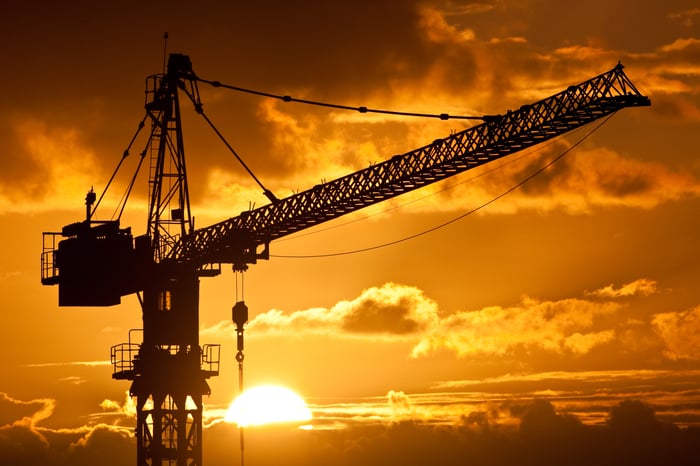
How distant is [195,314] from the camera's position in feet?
425

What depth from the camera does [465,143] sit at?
120125 mm

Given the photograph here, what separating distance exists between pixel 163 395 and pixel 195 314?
19.3 ft

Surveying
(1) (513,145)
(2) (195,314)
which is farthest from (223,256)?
(1) (513,145)

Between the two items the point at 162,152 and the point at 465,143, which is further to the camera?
the point at 162,152

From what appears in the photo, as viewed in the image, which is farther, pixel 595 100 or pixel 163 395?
pixel 163 395

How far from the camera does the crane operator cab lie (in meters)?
127

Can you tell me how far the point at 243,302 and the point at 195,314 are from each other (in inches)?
294

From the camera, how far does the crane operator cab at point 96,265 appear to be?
12744 centimetres

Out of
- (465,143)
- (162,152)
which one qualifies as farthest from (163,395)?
(465,143)

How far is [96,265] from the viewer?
12769 cm

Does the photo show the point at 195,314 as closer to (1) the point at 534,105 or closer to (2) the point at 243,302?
(2) the point at 243,302

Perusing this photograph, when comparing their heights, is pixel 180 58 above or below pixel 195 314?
above

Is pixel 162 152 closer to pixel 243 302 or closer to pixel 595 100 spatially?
pixel 243 302

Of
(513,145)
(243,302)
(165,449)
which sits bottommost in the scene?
(165,449)
